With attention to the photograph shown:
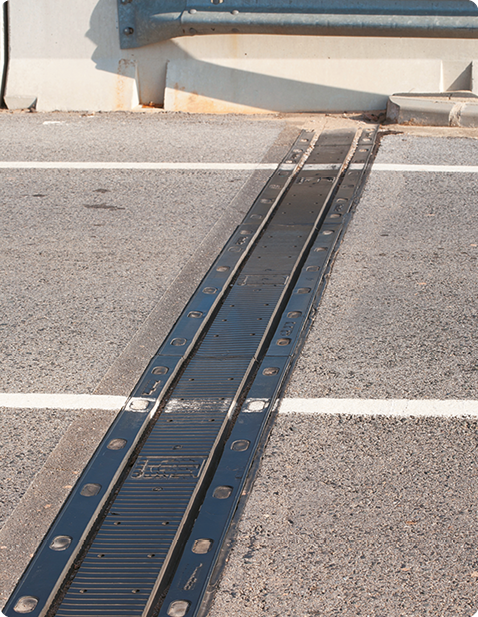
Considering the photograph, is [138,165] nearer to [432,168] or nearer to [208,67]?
[208,67]

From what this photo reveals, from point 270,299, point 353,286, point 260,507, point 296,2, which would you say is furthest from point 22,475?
point 296,2

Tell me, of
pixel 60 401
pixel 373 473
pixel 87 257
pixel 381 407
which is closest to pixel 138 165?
pixel 87 257

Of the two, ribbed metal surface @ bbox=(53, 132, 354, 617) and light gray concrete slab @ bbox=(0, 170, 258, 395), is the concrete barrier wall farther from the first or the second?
ribbed metal surface @ bbox=(53, 132, 354, 617)

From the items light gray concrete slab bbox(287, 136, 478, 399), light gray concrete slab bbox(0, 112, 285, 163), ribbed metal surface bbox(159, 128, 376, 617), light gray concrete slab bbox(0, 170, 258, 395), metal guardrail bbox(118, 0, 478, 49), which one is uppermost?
metal guardrail bbox(118, 0, 478, 49)

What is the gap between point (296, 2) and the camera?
286 inches

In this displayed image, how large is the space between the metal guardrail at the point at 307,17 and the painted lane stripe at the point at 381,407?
5.30 m

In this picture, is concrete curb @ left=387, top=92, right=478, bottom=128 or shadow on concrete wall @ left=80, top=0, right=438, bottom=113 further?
shadow on concrete wall @ left=80, top=0, right=438, bottom=113

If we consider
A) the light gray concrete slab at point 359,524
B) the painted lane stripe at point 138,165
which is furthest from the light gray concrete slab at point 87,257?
the light gray concrete slab at point 359,524

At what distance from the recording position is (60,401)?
296 cm

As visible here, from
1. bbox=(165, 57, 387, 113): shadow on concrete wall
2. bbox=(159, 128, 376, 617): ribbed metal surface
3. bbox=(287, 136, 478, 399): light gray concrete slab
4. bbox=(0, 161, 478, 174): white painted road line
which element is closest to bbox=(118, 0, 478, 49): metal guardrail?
bbox=(165, 57, 387, 113): shadow on concrete wall

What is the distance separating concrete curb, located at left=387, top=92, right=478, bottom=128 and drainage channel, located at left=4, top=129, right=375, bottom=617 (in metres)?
3.18

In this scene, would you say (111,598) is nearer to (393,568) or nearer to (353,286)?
(393,568)

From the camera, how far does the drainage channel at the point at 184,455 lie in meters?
2.09

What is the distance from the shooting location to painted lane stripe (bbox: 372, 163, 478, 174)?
5.80m
